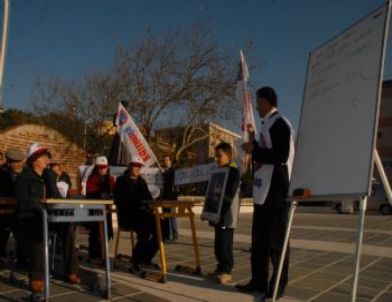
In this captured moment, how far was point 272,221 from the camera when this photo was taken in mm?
4645

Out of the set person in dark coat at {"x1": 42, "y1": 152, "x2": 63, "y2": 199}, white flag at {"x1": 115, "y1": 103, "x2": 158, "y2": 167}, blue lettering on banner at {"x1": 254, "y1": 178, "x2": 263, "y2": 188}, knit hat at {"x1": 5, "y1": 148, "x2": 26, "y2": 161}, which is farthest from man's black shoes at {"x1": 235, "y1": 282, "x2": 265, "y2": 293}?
knit hat at {"x1": 5, "y1": 148, "x2": 26, "y2": 161}

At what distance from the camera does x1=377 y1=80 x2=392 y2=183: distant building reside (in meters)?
49.5

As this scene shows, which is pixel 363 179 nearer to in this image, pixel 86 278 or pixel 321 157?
pixel 321 157

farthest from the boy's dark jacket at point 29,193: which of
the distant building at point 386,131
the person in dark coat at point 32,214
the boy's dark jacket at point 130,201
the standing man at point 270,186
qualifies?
the distant building at point 386,131

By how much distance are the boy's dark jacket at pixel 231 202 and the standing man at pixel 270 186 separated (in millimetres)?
818

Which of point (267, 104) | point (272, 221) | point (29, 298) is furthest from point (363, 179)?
point (29, 298)

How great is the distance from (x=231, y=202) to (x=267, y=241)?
1.06 m

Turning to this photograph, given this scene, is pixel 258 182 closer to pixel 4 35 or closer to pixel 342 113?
pixel 342 113

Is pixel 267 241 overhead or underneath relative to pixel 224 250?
overhead

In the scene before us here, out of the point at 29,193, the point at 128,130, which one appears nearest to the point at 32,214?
the point at 29,193

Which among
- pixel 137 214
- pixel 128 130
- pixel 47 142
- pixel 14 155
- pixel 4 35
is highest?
pixel 4 35

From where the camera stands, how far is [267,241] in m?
4.77

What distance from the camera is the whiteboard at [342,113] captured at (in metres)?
3.48

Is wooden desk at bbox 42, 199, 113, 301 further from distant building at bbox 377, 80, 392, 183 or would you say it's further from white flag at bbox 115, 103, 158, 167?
distant building at bbox 377, 80, 392, 183
